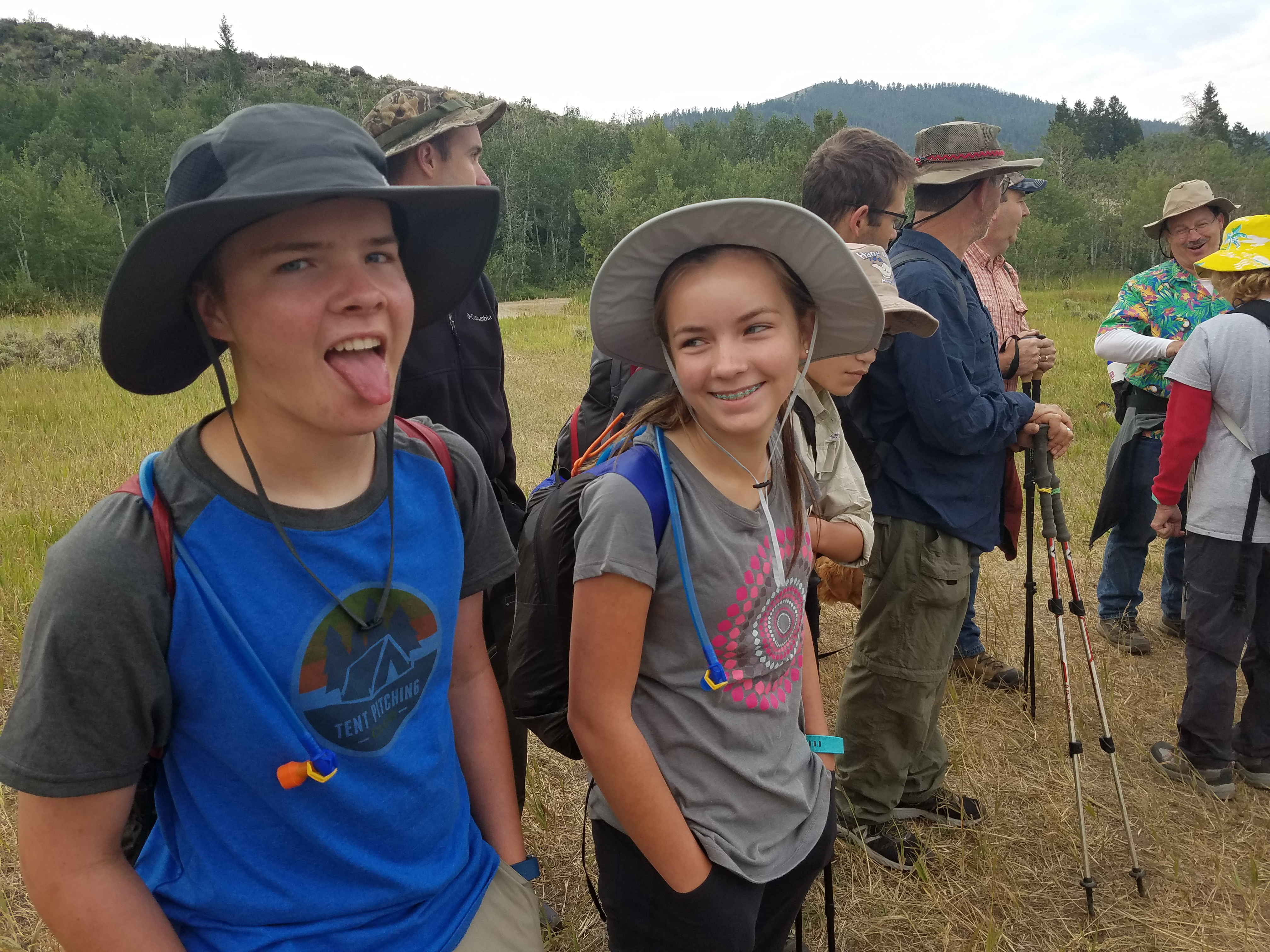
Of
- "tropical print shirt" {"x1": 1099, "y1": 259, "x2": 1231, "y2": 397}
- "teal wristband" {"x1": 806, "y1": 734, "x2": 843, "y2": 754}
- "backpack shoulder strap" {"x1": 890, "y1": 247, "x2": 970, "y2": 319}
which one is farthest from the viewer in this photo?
"tropical print shirt" {"x1": 1099, "y1": 259, "x2": 1231, "y2": 397}

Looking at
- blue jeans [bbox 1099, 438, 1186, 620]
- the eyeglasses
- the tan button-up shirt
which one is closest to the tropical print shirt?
the eyeglasses

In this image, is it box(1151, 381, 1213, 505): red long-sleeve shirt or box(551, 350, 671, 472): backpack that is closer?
box(551, 350, 671, 472): backpack

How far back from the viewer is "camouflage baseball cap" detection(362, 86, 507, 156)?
270cm

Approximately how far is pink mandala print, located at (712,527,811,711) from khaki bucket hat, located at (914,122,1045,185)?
2161 millimetres

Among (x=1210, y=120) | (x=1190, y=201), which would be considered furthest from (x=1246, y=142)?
(x=1190, y=201)

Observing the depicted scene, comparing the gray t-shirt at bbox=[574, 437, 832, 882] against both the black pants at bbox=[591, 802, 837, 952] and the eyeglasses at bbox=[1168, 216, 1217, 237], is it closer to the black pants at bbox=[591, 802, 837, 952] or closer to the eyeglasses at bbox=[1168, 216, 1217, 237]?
the black pants at bbox=[591, 802, 837, 952]

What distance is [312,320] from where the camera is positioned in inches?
45.2

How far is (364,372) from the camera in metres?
1.20

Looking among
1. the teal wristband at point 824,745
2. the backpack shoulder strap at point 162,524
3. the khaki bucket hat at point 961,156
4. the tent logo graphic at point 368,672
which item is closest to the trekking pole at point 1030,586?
the khaki bucket hat at point 961,156

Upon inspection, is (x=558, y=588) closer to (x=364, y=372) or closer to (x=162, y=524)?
(x=364, y=372)

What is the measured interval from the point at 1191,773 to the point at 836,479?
2383 millimetres

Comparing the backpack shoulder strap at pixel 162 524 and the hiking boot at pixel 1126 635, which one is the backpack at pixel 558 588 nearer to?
the backpack shoulder strap at pixel 162 524

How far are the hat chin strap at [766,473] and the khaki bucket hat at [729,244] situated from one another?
10 centimetres

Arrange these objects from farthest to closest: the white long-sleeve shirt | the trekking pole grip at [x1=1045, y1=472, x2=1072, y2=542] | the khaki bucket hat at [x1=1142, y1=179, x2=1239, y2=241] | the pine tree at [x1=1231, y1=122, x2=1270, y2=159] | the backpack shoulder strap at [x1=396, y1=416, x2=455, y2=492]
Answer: the pine tree at [x1=1231, y1=122, x2=1270, y2=159] < the khaki bucket hat at [x1=1142, y1=179, x2=1239, y2=241] < the white long-sleeve shirt < the trekking pole grip at [x1=1045, y1=472, x2=1072, y2=542] < the backpack shoulder strap at [x1=396, y1=416, x2=455, y2=492]
